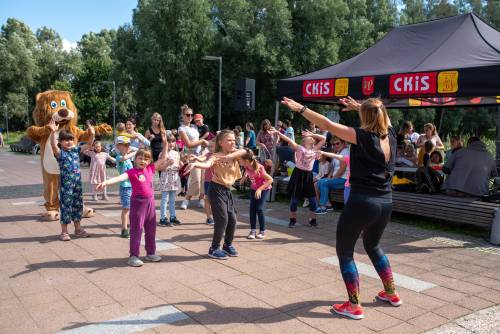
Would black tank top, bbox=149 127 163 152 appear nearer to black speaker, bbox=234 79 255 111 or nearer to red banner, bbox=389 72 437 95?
red banner, bbox=389 72 437 95

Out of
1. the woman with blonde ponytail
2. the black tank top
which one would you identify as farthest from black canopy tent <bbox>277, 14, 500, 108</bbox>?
the woman with blonde ponytail

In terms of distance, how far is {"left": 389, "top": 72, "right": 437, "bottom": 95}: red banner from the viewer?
23.0 ft

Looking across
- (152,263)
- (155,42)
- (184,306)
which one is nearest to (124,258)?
(152,263)

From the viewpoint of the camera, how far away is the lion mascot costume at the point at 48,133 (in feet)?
24.0

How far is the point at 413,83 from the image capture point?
23.6ft

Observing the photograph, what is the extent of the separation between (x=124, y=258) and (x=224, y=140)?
1860 millimetres

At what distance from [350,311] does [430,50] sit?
19.2 feet

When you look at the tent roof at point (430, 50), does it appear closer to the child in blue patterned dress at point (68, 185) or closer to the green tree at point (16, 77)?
the child in blue patterned dress at point (68, 185)

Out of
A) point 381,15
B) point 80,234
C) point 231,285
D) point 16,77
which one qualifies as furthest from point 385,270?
point 16,77

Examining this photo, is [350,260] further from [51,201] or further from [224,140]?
[51,201]

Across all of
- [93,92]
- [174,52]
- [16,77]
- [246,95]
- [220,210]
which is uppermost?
[16,77]

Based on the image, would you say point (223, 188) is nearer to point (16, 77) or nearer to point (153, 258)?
point (153, 258)

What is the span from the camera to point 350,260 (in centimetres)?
375

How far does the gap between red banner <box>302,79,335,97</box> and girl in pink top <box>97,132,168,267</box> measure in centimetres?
412
